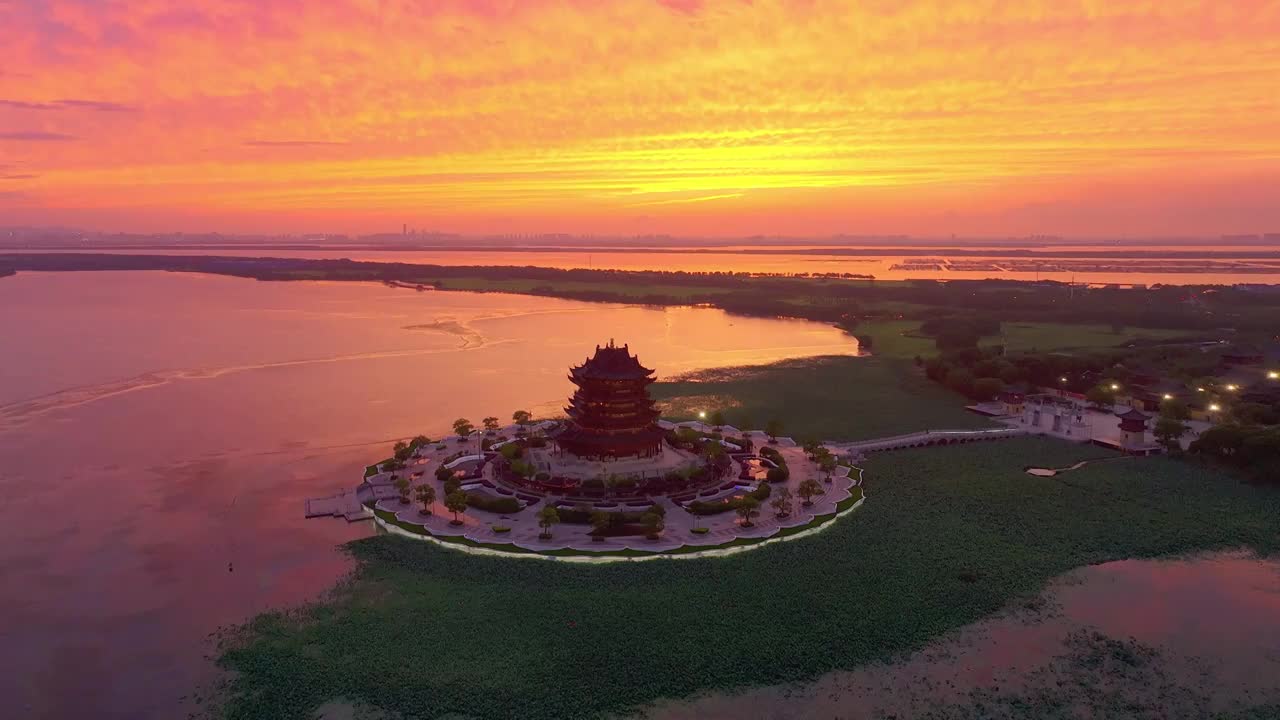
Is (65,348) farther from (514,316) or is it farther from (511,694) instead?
(511,694)

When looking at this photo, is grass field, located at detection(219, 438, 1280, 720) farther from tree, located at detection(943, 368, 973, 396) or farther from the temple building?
tree, located at detection(943, 368, 973, 396)

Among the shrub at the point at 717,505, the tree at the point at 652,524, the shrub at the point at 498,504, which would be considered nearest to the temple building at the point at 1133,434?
the shrub at the point at 717,505

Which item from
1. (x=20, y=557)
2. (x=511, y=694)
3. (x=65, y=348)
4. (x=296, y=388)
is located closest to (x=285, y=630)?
(x=511, y=694)

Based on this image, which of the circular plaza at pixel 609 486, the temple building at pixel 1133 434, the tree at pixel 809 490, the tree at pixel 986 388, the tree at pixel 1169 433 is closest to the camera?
the circular plaza at pixel 609 486

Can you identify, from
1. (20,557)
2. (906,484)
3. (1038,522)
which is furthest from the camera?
(906,484)

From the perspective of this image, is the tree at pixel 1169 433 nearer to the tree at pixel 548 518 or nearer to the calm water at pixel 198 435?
the tree at pixel 548 518
